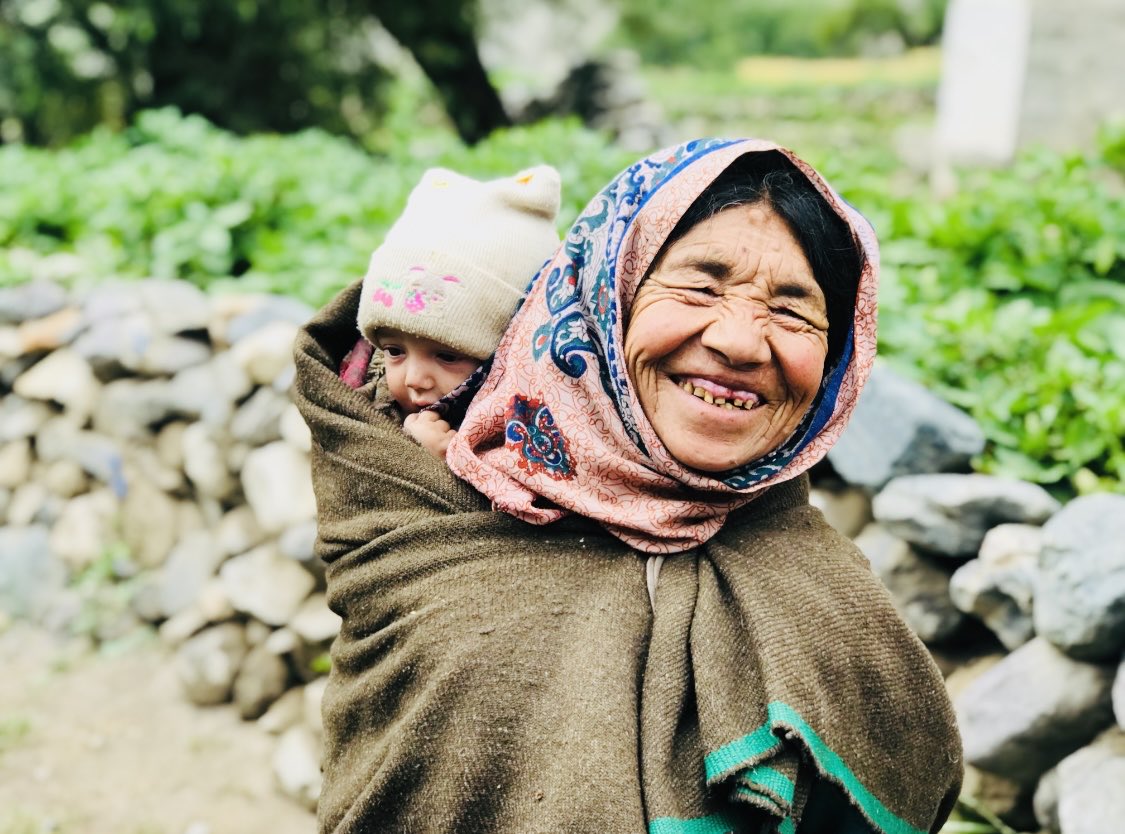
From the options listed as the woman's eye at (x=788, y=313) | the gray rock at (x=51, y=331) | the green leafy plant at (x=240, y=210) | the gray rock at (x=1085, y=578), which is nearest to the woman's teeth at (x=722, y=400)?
the woman's eye at (x=788, y=313)

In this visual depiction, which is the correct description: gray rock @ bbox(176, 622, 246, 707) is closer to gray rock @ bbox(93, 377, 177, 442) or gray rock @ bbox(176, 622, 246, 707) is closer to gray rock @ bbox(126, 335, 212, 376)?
gray rock @ bbox(93, 377, 177, 442)

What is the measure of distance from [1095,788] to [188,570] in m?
3.74

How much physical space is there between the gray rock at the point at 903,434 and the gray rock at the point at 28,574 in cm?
400

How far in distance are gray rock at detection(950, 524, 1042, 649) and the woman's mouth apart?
1475 mm

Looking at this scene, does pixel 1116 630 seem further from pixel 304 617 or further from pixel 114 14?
pixel 114 14

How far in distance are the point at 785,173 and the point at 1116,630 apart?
158 cm

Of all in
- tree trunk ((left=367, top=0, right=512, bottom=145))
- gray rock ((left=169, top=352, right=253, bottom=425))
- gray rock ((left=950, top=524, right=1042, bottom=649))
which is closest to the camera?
gray rock ((left=950, top=524, right=1042, bottom=649))

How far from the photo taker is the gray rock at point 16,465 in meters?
5.68

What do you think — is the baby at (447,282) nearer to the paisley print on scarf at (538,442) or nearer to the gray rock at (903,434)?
the paisley print on scarf at (538,442)

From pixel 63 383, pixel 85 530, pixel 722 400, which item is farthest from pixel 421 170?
pixel 722 400

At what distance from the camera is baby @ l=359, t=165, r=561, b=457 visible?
1.93 m

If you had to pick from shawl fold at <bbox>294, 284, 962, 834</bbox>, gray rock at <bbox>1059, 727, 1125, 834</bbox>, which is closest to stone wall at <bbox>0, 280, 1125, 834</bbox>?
gray rock at <bbox>1059, 727, 1125, 834</bbox>

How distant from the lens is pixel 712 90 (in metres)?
23.2

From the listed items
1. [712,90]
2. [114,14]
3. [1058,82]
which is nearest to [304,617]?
[1058,82]
